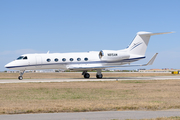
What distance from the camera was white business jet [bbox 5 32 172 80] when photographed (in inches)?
1352

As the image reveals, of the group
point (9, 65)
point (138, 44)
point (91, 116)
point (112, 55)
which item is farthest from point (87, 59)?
point (91, 116)

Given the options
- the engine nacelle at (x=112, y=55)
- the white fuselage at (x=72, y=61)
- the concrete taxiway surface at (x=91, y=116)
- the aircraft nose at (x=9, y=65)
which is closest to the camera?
the concrete taxiway surface at (x=91, y=116)

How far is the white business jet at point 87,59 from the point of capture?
34344 millimetres

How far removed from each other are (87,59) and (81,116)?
27296mm

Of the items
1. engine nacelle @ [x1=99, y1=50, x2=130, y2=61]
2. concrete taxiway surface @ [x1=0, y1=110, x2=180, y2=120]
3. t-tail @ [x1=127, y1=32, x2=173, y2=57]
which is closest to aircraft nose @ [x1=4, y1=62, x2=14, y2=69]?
engine nacelle @ [x1=99, y1=50, x2=130, y2=61]

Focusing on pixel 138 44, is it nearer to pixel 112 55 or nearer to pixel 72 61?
pixel 112 55

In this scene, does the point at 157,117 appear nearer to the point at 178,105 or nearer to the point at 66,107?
the point at 178,105

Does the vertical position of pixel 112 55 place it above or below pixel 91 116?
above

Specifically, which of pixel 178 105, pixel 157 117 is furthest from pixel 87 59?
pixel 157 117

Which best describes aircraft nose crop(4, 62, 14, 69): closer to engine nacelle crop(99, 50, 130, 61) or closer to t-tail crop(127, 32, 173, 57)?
engine nacelle crop(99, 50, 130, 61)

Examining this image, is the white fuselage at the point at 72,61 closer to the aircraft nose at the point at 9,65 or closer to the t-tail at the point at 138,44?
the aircraft nose at the point at 9,65

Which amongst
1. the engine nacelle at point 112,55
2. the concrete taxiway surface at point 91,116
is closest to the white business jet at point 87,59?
the engine nacelle at point 112,55

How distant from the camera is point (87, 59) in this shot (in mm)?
36844

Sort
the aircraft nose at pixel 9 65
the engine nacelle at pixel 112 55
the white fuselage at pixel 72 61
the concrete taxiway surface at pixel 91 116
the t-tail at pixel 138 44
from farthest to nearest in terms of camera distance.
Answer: the t-tail at pixel 138 44 < the engine nacelle at pixel 112 55 < the white fuselage at pixel 72 61 < the aircraft nose at pixel 9 65 < the concrete taxiway surface at pixel 91 116
